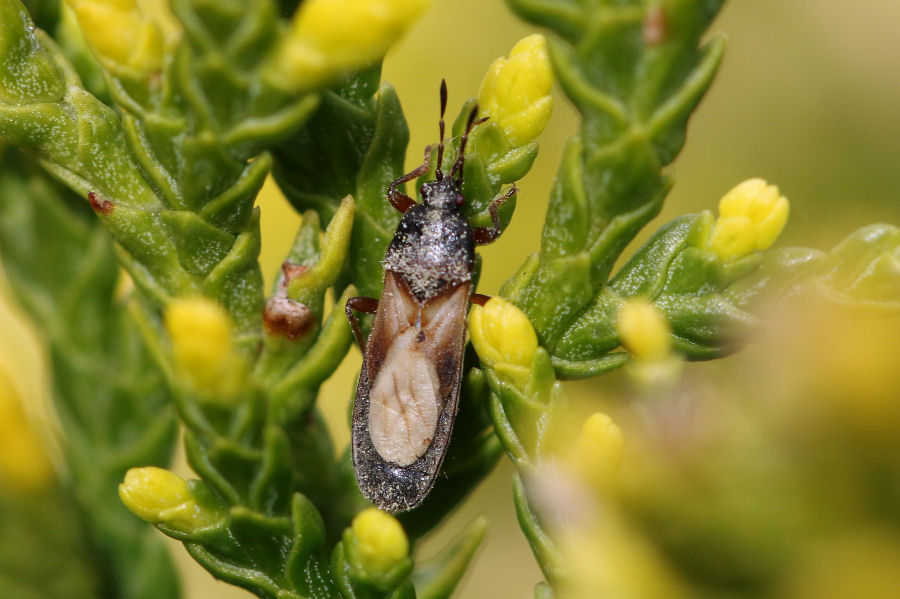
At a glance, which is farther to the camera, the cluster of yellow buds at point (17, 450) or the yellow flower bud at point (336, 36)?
the cluster of yellow buds at point (17, 450)

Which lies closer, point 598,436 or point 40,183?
point 598,436

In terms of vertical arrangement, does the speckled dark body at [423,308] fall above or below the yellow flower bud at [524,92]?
below

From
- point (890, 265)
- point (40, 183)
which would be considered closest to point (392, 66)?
point (40, 183)

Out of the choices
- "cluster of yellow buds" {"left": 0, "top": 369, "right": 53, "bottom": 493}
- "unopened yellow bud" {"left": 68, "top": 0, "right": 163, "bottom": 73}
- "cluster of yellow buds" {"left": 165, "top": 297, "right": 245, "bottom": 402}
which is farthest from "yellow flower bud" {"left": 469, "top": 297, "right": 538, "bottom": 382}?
"cluster of yellow buds" {"left": 0, "top": 369, "right": 53, "bottom": 493}

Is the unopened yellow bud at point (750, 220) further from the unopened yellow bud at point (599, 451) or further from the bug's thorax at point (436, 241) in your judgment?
the bug's thorax at point (436, 241)

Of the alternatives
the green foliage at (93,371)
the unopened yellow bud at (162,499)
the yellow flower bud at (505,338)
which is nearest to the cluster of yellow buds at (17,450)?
the green foliage at (93,371)

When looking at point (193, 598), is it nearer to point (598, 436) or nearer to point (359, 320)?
point (359, 320)

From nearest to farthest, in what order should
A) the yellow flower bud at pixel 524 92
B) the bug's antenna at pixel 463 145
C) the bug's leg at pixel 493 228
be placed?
the yellow flower bud at pixel 524 92
the bug's antenna at pixel 463 145
the bug's leg at pixel 493 228
